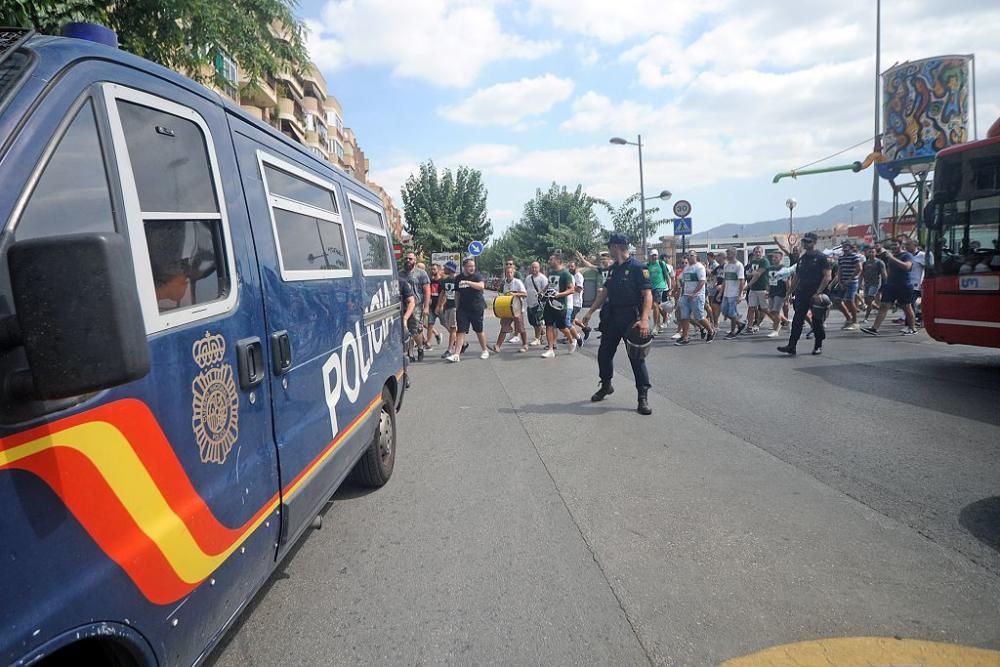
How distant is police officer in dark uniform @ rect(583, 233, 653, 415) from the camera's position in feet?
22.0

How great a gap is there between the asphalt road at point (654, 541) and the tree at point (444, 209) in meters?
32.8

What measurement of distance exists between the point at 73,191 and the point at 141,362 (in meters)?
0.58

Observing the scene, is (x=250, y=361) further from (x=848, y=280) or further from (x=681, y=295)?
(x=848, y=280)

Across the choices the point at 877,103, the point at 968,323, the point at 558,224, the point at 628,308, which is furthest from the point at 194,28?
the point at 558,224

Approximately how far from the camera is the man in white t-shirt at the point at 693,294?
12.1 metres

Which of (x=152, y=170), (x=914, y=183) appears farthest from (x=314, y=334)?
(x=914, y=183)

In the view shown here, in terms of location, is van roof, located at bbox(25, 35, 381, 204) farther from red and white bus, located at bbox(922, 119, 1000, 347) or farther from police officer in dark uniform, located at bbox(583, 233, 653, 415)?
red and white bus, located at bbox(922, 119, 1000, 347)

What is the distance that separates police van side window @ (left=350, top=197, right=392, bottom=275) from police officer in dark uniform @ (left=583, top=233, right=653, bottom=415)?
245cm

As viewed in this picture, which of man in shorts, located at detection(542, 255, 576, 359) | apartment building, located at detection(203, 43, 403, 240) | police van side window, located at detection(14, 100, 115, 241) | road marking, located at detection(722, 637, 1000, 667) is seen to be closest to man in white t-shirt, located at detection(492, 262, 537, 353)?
man in shorts, located at detection(542, 255, 576, 359)

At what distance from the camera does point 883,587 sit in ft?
9.86

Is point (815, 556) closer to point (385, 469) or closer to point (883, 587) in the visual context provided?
point (883, 587)

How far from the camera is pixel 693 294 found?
12.2 meters

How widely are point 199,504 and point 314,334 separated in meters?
1.24

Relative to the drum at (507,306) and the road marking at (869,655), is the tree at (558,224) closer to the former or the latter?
the drum at (507,306)
